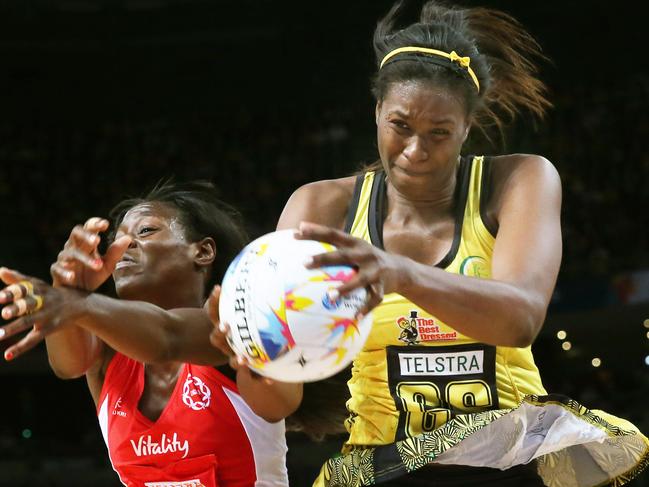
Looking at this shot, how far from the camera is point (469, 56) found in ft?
9.51

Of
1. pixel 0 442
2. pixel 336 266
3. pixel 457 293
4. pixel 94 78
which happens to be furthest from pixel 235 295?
pixel 94 78

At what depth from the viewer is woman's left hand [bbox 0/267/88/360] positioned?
7.58 feet

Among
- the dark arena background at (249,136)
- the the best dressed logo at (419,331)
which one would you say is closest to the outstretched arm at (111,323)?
the the best dressed logo at (419,331)

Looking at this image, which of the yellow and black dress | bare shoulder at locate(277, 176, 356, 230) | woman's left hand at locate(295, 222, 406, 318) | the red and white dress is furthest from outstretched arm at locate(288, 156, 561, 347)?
the red and white dress

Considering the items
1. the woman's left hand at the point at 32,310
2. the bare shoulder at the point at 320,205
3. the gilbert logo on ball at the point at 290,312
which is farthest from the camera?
the bare shoulder at the point at 320,205

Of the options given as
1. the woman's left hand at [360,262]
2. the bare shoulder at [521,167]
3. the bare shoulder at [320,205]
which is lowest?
the woman's left hand at [360,262]

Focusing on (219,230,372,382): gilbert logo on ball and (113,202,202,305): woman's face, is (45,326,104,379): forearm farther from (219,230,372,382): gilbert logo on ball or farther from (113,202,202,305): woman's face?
(219,230,372,382): gilbert logo on ball

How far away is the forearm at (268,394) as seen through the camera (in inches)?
107

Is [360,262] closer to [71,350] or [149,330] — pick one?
[149,330]

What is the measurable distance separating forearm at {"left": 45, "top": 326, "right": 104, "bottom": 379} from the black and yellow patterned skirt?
92 cm

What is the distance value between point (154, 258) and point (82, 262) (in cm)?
85

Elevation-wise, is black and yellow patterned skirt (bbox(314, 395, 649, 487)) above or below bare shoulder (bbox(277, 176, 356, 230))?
below

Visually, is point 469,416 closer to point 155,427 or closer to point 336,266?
point 336,266

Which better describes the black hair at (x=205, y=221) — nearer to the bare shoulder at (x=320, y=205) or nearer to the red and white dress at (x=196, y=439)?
the red and white dress at (x=196, y=439)
